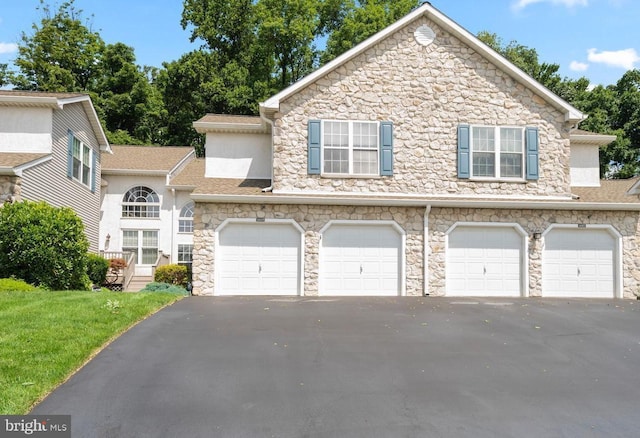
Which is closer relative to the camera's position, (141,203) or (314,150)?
(314,150)

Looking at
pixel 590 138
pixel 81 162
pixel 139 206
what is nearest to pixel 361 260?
pixel 590 138

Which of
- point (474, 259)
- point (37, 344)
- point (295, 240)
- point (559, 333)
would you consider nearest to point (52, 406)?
Result: point (37, 344)

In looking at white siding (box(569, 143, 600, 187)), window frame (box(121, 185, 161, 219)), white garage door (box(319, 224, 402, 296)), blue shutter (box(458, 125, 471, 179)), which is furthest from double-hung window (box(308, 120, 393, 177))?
window frame (box(121, 185, 161, 219))

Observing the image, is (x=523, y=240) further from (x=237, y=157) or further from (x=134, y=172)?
(x=134, y=172)

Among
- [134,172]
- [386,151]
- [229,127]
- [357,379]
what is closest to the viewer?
[357,379]

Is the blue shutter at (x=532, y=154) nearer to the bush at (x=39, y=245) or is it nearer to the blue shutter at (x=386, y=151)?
the blue shutter at (x=386, y=151)

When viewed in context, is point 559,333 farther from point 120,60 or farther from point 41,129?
point 120,60

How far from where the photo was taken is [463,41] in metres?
16.0

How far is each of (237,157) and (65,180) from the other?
6354 mm

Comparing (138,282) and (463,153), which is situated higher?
(463,153)

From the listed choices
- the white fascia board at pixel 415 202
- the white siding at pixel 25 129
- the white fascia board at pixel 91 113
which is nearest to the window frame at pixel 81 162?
the white fascia board at pixel 91 113

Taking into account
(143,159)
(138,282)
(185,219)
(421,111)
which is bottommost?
(138,282)

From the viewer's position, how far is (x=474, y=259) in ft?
50.4

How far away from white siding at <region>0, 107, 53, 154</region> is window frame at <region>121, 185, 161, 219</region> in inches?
270
